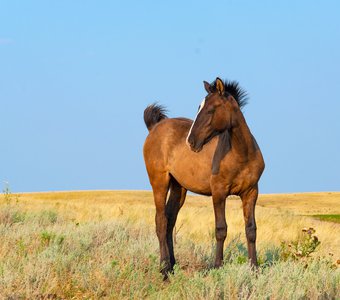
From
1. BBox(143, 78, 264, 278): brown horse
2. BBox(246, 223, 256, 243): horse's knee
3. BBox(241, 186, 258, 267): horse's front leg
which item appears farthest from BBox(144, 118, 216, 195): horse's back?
BBox(246, 223, 256, 243): horse's knee

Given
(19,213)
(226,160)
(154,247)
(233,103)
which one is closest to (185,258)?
(154,247)

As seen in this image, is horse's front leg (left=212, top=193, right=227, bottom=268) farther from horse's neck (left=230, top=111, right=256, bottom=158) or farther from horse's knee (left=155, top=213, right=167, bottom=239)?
horse's knee (left=155, top=213, right=167, bottom=239)

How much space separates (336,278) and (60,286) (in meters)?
3.67

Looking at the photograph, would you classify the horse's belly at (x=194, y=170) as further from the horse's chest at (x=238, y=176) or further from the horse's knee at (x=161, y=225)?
the horse's knee at (x=161, y=225)

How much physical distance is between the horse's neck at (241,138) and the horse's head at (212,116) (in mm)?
102

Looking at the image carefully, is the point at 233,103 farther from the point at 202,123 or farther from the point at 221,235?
the point at 221,235

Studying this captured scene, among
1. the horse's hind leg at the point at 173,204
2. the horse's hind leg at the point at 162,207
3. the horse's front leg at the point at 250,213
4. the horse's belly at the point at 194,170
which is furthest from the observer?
the horse's hind leg at the point at 173,204

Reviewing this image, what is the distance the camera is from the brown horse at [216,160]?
836 cm

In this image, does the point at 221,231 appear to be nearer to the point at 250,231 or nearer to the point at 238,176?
the point at 250,231

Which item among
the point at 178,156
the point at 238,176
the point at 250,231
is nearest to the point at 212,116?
the point at 238,176

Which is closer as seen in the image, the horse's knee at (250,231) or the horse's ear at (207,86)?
the horse's ear at (207,86)

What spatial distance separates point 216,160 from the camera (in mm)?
8625

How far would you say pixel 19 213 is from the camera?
1700 centimetres

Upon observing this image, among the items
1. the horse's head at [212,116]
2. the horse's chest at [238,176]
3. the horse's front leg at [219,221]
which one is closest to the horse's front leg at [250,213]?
the horse's chest at [238,176]
